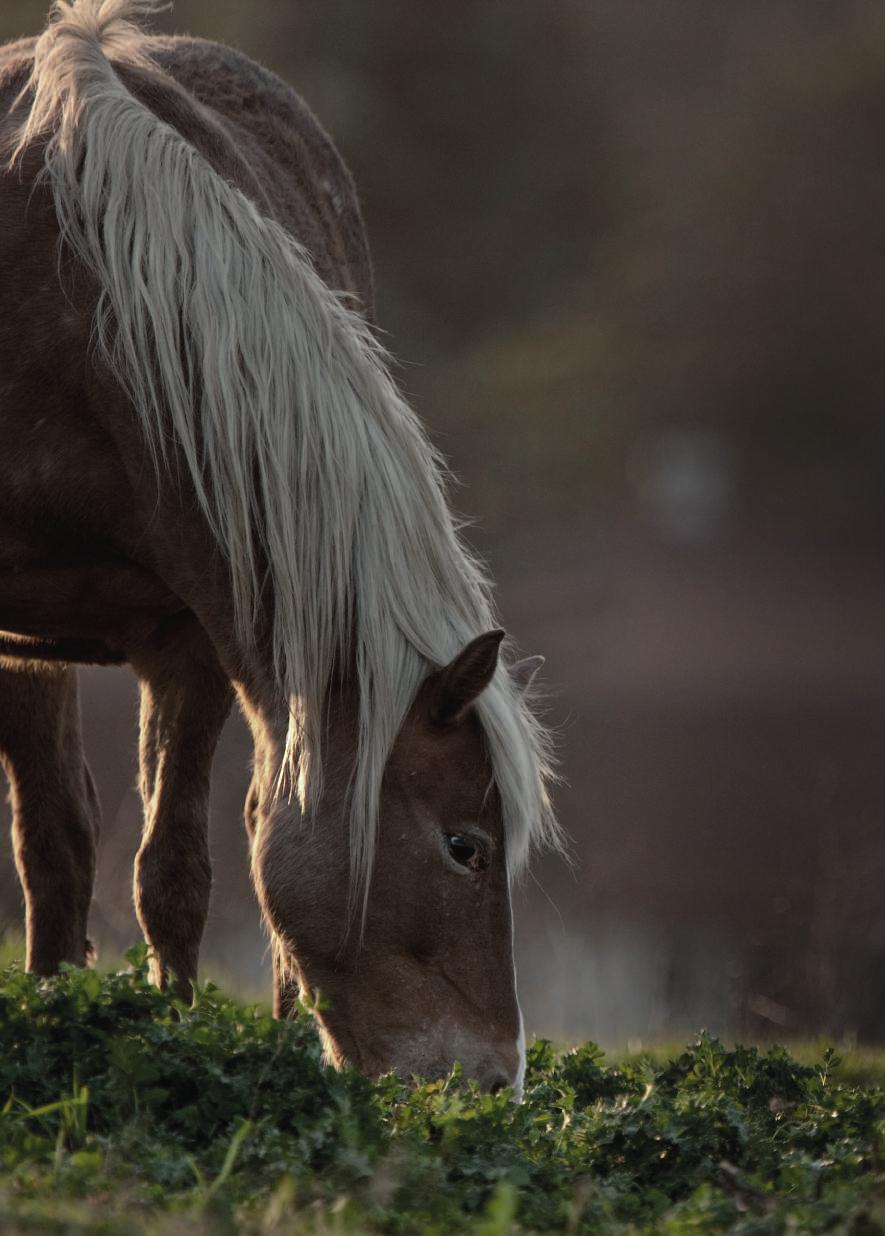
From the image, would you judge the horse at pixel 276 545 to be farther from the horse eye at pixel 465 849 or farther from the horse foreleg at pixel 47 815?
the horse foreleg at pixel 47 815

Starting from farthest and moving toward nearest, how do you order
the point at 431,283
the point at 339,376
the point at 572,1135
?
the point at 431,283
the point at 339,376
the point at 572,1135

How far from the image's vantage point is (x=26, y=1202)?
7.18 feet

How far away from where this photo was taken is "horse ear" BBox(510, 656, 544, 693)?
12.5 ft

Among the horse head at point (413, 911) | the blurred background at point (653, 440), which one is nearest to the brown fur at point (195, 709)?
the horse head at point (413, 911)

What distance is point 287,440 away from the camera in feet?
11.7

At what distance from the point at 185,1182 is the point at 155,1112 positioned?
297mm

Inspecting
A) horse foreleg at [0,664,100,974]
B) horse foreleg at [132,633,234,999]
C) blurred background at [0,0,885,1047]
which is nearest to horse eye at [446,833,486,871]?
horse foreleg at [132,633,234,999]

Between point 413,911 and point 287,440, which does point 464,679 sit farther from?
point 287,440

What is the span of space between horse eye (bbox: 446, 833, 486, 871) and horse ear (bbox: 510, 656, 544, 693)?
486 mm

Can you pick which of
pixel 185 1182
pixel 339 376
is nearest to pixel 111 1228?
pixel 185 1182

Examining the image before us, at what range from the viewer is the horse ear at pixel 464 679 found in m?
3.29

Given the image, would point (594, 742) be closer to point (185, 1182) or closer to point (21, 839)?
point (21, 839)

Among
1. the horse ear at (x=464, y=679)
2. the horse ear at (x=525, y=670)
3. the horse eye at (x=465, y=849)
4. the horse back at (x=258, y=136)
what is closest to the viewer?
the horse ear at (x=464, y=679)

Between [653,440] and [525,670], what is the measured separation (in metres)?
24.8
